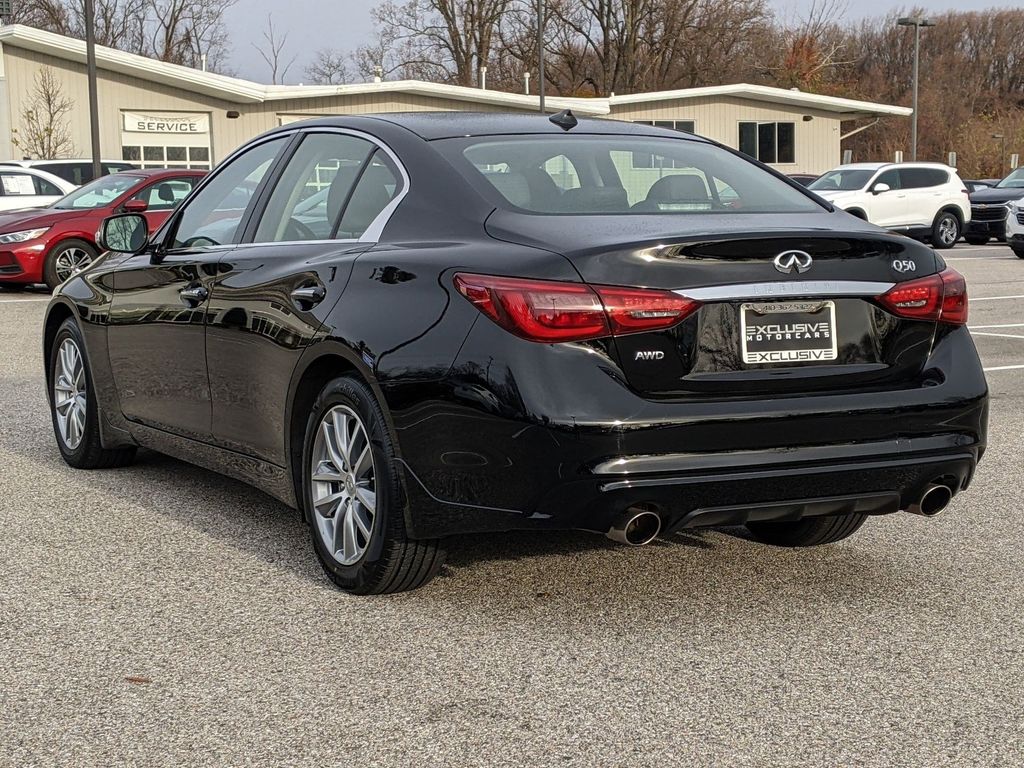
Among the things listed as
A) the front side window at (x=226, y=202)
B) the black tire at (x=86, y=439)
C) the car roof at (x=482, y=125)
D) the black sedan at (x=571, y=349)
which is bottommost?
the black tire at (x=86, y=439)

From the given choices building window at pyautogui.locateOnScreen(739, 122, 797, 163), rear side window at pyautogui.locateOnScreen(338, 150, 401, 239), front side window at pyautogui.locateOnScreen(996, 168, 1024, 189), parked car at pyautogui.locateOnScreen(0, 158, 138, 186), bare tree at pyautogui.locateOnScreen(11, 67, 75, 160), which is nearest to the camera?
rear side window at pyautogui.locateOnScreen(338, 150, 401, 239)

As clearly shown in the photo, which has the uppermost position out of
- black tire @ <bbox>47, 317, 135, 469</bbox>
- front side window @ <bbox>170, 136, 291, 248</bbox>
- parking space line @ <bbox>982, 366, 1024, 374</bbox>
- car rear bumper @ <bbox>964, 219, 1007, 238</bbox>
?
front side window @ <bbox>170, 136, 291, 248</bbox>

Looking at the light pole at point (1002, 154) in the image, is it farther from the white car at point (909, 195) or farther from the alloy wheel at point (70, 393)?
the alloy wheel at point (70, 393)

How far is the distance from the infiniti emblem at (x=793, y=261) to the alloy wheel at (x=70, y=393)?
12.8 feet

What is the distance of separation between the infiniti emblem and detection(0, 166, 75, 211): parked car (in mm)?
18609

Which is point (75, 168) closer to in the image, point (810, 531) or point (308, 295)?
point (308, 295)

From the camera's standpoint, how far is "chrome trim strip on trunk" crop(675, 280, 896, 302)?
4.19m

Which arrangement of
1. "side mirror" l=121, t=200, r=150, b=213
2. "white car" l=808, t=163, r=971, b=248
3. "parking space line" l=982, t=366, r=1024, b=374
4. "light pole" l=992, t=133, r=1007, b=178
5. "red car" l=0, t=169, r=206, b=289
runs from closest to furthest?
"parking space line" l=982, t=366, r=1024, b=374
"side mirror" l=121, t=200, r=150, b=213
"red car" l=0, t=169, r=206, b=289
"white car" l=808, t=163, r=971, b=248
"light pole" l=992, t=133, r=1007, b=178

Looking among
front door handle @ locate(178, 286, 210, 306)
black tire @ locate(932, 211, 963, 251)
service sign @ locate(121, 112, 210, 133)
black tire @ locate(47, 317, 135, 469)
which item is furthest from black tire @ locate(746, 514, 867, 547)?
service sign @ locate(121, 112, 210, 133)

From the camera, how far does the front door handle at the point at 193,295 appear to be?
18.6ft

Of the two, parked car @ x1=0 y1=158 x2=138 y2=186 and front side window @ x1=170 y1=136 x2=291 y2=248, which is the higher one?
parked car @ x1=0 y1=158 x2=138 y2=186

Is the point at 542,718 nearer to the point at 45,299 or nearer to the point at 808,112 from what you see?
the point at 45,299

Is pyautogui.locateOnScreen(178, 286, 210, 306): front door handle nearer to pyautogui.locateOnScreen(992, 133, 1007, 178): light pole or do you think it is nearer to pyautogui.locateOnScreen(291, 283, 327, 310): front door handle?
pyautogui.locateOnScreen(291, 283, 327, 310): front door handle

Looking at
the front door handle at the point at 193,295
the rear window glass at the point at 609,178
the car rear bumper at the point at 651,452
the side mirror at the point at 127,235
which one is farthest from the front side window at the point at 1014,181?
the car rear bumper at the point at 651,452
